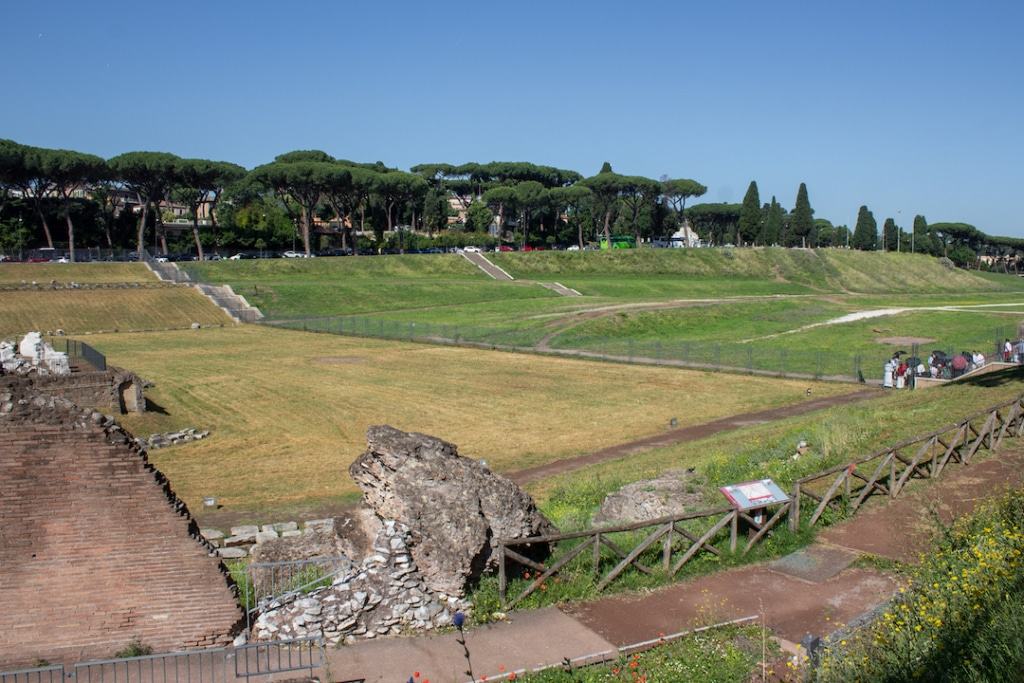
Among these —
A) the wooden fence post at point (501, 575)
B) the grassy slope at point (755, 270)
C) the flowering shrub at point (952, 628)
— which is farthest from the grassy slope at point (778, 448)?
the grassy slope at point (755, 270)

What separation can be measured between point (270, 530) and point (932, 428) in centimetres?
Result: 1486

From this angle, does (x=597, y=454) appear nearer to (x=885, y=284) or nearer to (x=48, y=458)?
(x=48, y=458)

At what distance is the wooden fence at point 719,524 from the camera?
1209cm

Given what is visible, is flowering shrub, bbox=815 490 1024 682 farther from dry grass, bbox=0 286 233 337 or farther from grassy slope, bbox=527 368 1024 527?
dry grass, bbox=0 286 233 337

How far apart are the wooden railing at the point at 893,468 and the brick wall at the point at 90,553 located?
9.01 meters

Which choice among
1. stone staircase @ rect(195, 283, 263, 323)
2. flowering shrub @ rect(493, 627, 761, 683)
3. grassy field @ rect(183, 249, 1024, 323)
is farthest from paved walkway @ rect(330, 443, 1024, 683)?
stone staircase @ rect(195, 283, 263, 323)

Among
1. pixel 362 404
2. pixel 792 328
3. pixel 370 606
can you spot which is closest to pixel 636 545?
pixel 370 606

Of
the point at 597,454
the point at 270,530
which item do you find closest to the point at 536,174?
the point at 597,454

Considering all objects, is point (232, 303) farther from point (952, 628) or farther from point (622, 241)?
point (622, 241)

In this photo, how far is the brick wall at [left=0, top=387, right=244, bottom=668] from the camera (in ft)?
34.5

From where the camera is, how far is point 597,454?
87.7 feet

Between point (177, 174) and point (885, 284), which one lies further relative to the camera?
point (885, 284)

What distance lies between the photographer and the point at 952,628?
333 inches

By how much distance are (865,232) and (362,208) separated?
84.3 metres
